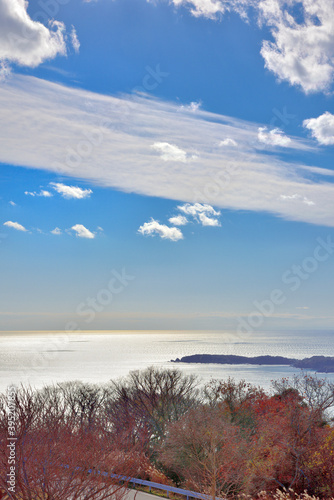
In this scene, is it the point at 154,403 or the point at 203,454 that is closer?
the point at 203,454

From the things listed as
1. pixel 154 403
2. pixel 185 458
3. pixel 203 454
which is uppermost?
pixel 203 454

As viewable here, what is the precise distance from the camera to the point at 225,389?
67.9m

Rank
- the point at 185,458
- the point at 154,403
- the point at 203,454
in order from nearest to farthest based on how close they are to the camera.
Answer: the point at 203,454 < the point at 185,458 < the point at 154,403

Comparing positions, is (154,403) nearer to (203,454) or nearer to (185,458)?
(185,458)

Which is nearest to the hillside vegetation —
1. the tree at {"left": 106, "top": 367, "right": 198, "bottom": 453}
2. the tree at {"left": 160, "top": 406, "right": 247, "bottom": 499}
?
the tree at {"left": 160, "top": 406, "right": 247, "bottom": 499}

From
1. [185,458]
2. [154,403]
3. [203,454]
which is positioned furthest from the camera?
[154,403]

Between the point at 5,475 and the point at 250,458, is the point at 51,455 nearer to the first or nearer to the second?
the point at 5,475

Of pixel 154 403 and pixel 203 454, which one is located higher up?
pixel 203 454

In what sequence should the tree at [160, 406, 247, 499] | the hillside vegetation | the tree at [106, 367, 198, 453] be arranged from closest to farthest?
the hillside vegetation
the tree at [160, 406, 247, 499]
the tree at [106, 367, 198, 453]

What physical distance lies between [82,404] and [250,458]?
62.9 m

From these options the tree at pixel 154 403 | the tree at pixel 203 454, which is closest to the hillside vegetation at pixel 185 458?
the tree at pixel 203 454

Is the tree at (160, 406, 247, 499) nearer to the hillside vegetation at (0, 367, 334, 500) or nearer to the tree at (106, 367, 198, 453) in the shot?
the hillside vegetation at (0, 367, 334, 500)

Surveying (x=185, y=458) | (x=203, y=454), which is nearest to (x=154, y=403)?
(x=185, y=458)

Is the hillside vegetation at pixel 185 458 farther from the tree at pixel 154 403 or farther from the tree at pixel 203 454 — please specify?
the tree at pixel 154 403
